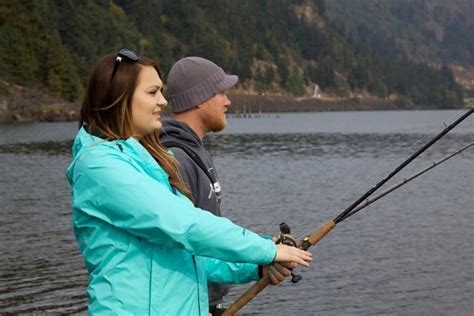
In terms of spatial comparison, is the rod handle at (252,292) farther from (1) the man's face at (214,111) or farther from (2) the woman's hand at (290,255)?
(1) the man's face at (214,111)

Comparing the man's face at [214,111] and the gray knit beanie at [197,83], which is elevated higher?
the gray knit beanie at [197,83]

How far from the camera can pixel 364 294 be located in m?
16.1

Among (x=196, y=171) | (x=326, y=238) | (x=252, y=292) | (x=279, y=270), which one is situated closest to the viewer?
(x=279, y=270)

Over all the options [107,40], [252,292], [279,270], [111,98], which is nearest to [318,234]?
[252,292]

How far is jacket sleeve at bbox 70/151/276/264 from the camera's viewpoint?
2949 millimetres

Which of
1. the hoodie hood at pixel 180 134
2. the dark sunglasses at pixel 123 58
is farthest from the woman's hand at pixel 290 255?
the hoodie hood at pixel 180 134

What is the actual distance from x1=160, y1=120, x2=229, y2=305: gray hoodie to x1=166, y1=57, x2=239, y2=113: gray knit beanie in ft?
0.44

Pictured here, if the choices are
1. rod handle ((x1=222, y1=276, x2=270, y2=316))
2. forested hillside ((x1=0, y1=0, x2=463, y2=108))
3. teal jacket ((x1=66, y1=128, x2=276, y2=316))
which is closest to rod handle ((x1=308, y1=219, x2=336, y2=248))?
rod handle ((x1=222, y1=276, x2=270, y2=316))

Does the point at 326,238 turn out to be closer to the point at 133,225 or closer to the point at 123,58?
the point at 123,58

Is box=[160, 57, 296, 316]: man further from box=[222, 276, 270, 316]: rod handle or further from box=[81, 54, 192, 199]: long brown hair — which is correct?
box=[81, 54, 192, 199]: long brown hair

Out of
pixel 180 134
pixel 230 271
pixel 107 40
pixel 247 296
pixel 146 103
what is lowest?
pixel 107 40

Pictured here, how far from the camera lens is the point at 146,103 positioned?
3270mm

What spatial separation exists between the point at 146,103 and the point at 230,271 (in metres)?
0.92

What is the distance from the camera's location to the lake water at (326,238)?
1539 cm
